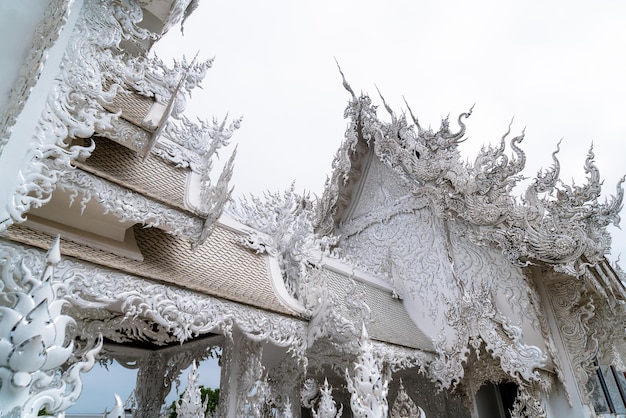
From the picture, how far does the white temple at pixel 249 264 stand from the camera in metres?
1.56

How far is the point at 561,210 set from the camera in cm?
419

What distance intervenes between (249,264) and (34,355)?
2.64 m

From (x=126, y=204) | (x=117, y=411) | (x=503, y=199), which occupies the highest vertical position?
(x=503, y=199)

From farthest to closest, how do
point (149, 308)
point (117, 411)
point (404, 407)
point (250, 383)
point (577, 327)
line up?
point (577, 327) → point (404, 407) → point (250, 383) → point (149, 308) → point (117, 411)

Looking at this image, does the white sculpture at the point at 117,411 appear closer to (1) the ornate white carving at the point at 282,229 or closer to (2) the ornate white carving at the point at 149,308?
(2) the ornate white carving at the point at 149,308

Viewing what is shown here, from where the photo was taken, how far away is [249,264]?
3541 millimetres

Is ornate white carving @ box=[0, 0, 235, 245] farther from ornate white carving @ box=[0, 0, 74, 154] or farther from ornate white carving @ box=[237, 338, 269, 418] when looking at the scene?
ornate white carving @ box=[237, 338, 269, 418]

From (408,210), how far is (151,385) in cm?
403

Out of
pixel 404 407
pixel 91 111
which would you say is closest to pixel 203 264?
pixel 91 111

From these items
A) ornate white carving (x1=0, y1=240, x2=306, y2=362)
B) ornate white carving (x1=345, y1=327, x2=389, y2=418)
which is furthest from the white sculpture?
ornate white carving (x1=345, y1=327, x2=389, y2=418)

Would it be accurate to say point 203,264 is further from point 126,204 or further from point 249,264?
point 126,204

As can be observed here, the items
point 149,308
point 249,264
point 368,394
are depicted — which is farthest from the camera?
point 249,264

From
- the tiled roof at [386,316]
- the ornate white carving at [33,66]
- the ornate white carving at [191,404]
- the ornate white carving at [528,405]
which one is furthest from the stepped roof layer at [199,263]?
the ornate white carving at [528,405]

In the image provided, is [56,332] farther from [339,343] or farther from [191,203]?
[339,343]
